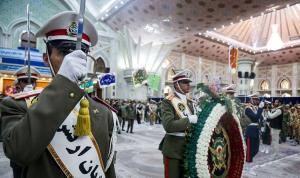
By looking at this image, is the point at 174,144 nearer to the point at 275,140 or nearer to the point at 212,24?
the point at 275,140

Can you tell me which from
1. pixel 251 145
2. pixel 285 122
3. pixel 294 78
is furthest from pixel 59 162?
pixel 294 78

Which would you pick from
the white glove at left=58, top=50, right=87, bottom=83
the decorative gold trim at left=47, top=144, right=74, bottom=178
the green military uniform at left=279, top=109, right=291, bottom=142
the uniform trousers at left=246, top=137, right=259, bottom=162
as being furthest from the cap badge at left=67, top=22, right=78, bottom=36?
the green military uniform at left=279, top=109, right=291, bottom=142

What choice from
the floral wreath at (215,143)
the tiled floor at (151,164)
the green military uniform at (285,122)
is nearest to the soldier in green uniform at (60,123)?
the floral wreath at (215,143)

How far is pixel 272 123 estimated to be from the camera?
786cm

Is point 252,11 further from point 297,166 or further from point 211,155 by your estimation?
point 211,155

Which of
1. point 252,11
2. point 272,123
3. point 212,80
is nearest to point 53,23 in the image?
point 212,80

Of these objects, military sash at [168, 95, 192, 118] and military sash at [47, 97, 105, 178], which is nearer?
military sash at [47, 97, 105, 178]

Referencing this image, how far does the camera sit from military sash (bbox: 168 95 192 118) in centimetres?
304

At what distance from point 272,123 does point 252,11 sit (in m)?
10.5

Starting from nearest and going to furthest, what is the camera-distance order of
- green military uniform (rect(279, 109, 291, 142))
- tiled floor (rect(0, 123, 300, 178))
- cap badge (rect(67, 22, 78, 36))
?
cap badge (rect(67, 22, 78, 36))
tiled floor (rect(0, 123, 300, 178))
green military uniform (rect(279, 109, 291, 142))

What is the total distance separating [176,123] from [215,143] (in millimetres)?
476

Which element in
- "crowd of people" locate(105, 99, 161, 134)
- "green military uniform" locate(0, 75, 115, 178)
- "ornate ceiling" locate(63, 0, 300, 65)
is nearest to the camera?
"green military uniform" locate(0, 75, 115, 178)

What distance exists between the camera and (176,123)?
2.78 metres

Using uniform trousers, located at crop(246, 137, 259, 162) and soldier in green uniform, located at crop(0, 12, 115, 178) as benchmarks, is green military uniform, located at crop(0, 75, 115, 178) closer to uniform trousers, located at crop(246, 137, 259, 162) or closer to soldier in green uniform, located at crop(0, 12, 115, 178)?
soldier in green uniform, located at crop(0, 12, 115, 178)
